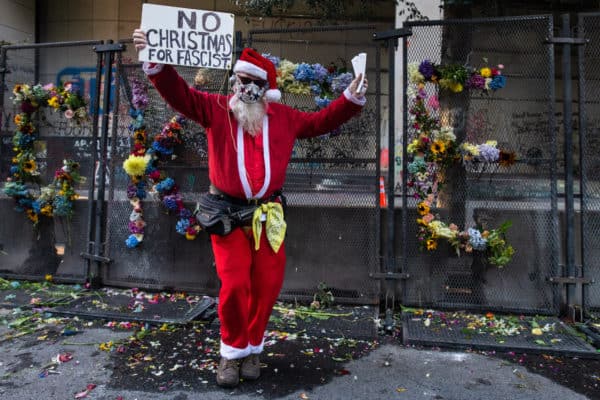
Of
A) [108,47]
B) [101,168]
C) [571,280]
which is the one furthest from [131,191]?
[571,280]

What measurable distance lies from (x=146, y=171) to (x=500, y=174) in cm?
358

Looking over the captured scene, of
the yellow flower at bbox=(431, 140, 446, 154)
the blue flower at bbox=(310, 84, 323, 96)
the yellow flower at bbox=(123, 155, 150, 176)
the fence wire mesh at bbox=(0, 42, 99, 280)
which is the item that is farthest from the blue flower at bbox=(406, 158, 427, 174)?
the fence wire mesh at bbox=(0, 42, 99, 280)

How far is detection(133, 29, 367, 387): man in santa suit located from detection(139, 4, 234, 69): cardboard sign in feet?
0.52

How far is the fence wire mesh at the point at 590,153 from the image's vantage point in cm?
466

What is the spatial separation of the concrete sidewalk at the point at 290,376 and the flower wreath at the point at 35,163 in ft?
6.30

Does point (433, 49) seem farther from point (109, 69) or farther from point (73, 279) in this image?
point (73, 279)

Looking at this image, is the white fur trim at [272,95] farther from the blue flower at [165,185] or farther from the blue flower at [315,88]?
the blue flower at [165,185]

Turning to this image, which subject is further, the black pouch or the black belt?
the black belt

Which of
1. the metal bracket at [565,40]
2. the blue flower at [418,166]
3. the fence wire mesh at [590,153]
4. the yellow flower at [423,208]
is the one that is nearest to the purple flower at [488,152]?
the blue flower at [418,166]

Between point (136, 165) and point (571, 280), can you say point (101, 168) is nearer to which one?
point (136, 165)

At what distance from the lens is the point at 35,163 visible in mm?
5715

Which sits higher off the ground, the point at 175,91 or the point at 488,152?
the point at 175,91

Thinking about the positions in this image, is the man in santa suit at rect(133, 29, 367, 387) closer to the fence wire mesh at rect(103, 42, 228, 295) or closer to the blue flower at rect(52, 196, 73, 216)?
the fence wire mesh at rect(103, 42, 228, 295)

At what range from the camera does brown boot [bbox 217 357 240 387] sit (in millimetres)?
3270
